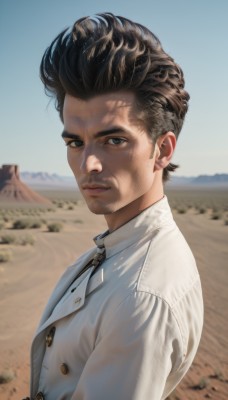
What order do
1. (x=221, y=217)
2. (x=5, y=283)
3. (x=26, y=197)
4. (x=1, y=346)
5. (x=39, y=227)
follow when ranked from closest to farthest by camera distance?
(x=1, y=346), (x=5, y=283), (x=39, y=227), (x=221, y=217), (x=26, y=197)

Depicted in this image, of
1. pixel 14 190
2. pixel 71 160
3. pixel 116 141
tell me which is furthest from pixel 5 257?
pixel 14 190

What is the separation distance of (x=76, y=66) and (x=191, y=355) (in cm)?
149

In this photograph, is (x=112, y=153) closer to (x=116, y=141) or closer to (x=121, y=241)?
(x=116, y=141)

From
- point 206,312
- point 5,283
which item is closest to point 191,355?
point 206,312

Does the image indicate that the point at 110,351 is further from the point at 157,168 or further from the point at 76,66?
the point at 76,66

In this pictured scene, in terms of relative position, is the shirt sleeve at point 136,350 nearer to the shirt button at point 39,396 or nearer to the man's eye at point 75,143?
the shirt button at point 39,396

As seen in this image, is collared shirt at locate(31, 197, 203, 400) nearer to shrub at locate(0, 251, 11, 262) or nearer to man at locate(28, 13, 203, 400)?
man at locate(28, 13, 203, 400)

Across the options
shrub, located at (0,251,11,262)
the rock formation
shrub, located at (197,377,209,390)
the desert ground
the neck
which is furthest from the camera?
the rock formation

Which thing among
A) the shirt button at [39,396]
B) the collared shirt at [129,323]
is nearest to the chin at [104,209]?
the collared shirt at [129,323]

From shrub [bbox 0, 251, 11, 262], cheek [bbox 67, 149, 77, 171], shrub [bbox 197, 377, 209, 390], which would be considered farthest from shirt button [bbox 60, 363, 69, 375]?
shrub [bbox 0, 251, 11, 262]

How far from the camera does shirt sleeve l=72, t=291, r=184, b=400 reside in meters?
1.25

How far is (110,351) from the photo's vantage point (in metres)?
1.31

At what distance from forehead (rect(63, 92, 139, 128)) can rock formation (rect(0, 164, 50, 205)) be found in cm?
6210

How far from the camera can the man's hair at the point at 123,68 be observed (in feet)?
5.86
